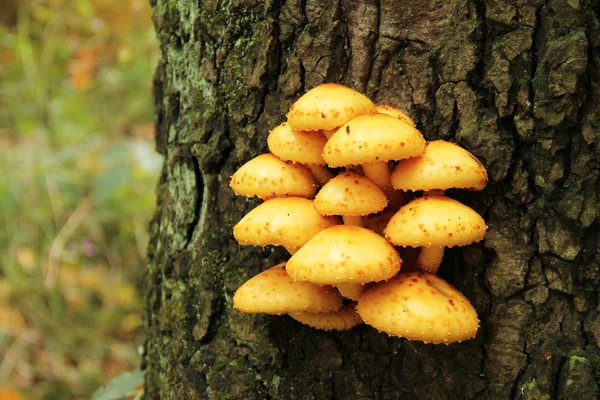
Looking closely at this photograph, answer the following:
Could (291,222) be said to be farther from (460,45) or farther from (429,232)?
(460,45)

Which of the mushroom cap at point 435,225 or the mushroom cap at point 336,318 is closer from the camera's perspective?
the mushroom cap at point 435,225

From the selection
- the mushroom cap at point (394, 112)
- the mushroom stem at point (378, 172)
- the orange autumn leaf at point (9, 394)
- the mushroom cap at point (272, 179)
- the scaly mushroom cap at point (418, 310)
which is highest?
the mushroom cap at point (394, 112)

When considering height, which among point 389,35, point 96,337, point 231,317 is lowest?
point 96,337

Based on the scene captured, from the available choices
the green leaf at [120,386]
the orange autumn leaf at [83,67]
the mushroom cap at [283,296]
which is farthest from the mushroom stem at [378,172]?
the orange autumn leaf at [83,67]

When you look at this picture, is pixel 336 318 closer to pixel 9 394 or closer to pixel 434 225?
pixel 434 225

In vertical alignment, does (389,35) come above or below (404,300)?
above

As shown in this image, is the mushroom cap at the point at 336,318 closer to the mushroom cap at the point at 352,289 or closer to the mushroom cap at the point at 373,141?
the mushroom cap at the point at 352,289

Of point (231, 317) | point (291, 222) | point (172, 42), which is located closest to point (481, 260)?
point (291, 222)

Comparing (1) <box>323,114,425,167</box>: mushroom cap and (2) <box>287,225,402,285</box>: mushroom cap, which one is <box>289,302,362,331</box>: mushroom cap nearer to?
(2) <box>287,225,402,285</box>: mushroom cap
